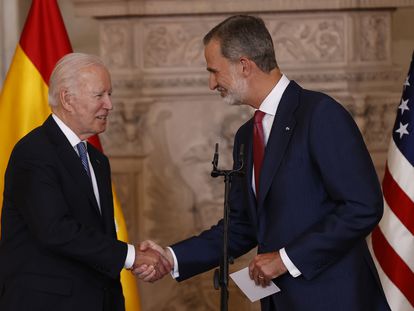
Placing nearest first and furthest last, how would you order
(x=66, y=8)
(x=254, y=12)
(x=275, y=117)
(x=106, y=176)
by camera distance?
(x=275, y=117)
(x=106, y=176)
(x=254, y=12)
(x=66, y=8)

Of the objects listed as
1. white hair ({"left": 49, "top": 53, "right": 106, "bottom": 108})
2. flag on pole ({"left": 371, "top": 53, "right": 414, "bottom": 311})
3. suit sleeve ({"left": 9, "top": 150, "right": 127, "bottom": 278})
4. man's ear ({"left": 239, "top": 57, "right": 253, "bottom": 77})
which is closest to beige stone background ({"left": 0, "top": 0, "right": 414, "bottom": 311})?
flag on pole ({"left": 371, "top": 53, "right": 414, "bottom": 311})

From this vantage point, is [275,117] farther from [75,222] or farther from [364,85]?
[364,85]

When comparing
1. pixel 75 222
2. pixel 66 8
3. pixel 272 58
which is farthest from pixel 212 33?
pixel 66 8

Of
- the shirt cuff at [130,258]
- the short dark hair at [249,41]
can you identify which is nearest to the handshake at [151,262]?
the shirt cuff at [130,258]

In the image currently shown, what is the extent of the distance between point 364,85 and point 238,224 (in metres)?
1.82

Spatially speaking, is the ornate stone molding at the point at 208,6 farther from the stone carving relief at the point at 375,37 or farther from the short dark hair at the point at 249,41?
the short dark hair at the point at 249,41

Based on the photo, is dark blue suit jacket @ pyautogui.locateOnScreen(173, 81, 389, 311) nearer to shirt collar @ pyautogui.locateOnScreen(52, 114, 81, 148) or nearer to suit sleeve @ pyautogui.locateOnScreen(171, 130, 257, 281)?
suit sleeve @ pyautogui.locateOnScreen(171, 130, 257, 281)

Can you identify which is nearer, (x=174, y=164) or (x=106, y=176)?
(x=106, y=176)

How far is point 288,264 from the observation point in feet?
10.0

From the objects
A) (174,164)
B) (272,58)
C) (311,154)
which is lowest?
(174,164)

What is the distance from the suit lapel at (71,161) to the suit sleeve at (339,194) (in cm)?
79

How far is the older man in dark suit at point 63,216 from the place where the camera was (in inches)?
124

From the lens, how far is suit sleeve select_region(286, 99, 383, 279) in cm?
299

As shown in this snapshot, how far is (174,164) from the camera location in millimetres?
5250
